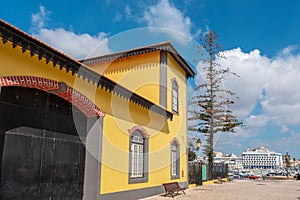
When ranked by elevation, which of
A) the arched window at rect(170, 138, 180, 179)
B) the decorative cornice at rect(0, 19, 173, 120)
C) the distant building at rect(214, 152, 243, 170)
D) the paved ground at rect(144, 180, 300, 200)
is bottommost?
the distant building at rect(214, 152, 243, 170)

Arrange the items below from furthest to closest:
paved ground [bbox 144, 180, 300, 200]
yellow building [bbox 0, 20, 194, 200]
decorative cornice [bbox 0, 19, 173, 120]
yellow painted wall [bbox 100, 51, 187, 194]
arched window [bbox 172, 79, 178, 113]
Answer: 1. arched window [bbox 172, 79, 178, 113]
2. paved ground [bbox 144, 180, 300, 200]
3. yellow painted wall [bbox 100, 51, 187, 194]
4. yellow building [bbox 0, 20, 194, 200]
5. decorative cornice [bbox 0, 19, 173, 120]

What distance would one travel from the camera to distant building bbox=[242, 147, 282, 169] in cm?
16312

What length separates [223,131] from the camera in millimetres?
29266

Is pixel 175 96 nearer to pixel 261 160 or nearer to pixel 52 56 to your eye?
Answer: pixel 52 56

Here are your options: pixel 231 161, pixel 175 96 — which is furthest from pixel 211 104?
pixel 231 161

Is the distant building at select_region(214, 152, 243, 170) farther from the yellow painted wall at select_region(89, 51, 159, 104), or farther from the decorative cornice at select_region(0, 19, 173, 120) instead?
the decorative cornice at select_region(0, 19, 173, 120)

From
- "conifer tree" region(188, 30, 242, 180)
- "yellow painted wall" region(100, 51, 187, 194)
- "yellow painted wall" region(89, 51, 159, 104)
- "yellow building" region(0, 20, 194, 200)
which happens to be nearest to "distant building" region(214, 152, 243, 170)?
"conifer tree" region(188, 30, 242, 180)

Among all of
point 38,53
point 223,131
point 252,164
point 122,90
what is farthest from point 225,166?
point 252,164

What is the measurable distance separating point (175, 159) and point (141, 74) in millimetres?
4938

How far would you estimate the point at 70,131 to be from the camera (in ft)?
27.4

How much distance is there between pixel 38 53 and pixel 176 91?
10.7m

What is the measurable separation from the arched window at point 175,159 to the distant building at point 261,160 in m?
160

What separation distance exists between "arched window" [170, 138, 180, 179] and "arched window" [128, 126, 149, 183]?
3.25 m

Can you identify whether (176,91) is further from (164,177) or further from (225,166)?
(225,166)
